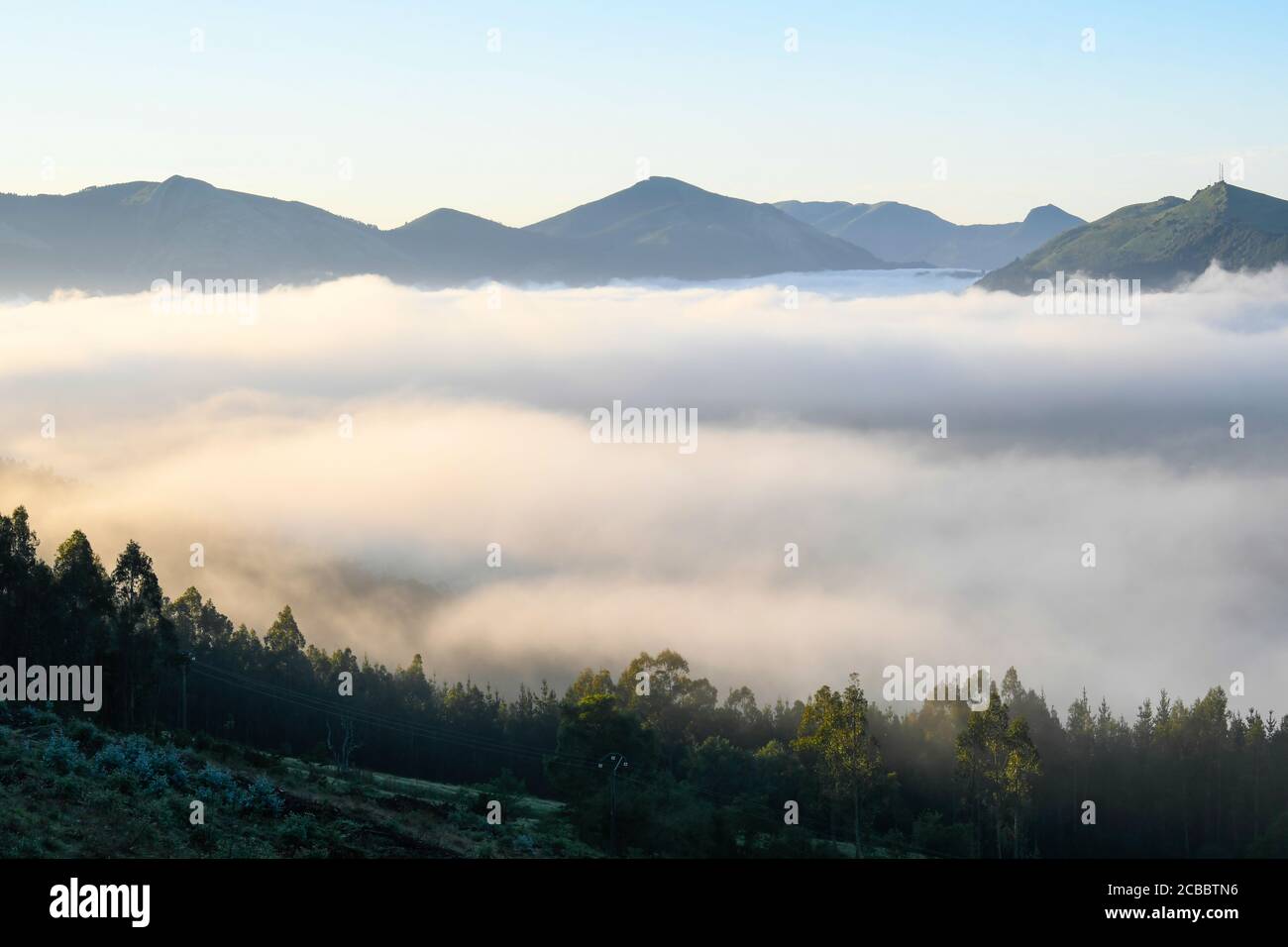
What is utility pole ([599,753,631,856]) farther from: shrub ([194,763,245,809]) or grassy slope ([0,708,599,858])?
shrub ([194,763,245,809])

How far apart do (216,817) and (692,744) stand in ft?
202

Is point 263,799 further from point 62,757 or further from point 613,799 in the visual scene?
point 613,799

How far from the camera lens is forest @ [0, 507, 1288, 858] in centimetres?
8362

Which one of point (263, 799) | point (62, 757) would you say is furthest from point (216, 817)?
point (62, 757)

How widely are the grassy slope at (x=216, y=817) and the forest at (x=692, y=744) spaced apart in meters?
8.81

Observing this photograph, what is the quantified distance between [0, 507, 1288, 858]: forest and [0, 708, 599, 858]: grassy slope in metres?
8.81

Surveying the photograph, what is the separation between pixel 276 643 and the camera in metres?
140

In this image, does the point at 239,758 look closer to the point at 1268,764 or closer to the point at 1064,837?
the point at 1064,837

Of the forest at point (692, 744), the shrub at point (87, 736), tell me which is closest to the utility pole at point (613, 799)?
the forest at point (692, 744)

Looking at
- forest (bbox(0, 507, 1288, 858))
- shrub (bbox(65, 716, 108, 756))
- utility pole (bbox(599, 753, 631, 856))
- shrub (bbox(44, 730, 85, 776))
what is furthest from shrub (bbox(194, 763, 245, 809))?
utility pole (bbox(599, 753, 631, 856))
